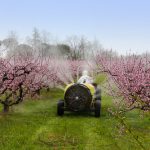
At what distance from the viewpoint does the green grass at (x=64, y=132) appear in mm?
11938

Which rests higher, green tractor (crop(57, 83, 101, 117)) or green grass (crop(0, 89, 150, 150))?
green tractor (crop(57, 83, 101, 117))

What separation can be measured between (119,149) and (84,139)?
1943mm

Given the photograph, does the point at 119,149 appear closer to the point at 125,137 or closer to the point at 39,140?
the point at 125,137

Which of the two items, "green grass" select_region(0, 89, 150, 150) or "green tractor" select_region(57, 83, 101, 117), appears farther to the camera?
"green tractor" select_region(57, 83, 101, 117)

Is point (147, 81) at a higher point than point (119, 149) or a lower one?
higher

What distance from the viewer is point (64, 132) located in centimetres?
1435

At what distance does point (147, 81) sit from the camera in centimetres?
1652

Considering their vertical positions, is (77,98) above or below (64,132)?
above

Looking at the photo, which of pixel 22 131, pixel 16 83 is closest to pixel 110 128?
pixel 22 131

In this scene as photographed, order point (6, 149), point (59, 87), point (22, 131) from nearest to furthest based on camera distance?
point (6, 149)
point (22, 131)
point (59, 87)

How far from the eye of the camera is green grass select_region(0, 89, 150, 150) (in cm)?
1194

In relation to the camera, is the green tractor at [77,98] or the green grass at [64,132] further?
the green tractor at [77,98]

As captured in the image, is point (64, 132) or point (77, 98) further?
point (77, 98)

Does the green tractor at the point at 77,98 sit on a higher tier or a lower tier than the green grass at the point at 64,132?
higher
